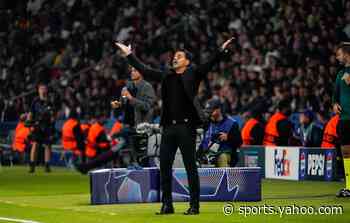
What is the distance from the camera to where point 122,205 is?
15719 mm

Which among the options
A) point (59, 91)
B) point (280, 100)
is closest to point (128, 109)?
point (280, 100)

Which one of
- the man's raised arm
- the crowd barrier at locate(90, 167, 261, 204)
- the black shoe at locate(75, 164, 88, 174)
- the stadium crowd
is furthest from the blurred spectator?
the man's raised arm

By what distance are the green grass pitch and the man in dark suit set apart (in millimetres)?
424

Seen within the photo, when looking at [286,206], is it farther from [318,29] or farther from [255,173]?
[318,29]

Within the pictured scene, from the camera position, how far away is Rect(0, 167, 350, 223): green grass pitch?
13.2m

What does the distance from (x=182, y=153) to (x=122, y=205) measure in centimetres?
215

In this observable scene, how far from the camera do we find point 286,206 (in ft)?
49.2

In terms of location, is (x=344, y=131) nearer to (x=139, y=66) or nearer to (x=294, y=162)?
(x=139, y=66)

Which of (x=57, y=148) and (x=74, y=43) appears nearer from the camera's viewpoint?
(x=57, y=148)

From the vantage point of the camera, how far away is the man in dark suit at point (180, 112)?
1386 centimetres

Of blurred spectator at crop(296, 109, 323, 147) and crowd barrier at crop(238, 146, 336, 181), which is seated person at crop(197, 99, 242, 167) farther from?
blurred spectator at crop(296, 109, 323, 147)

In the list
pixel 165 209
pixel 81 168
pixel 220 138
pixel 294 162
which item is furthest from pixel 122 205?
pixel 81 168

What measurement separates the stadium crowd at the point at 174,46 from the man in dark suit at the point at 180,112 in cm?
1072

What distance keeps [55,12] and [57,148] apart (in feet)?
30.3
